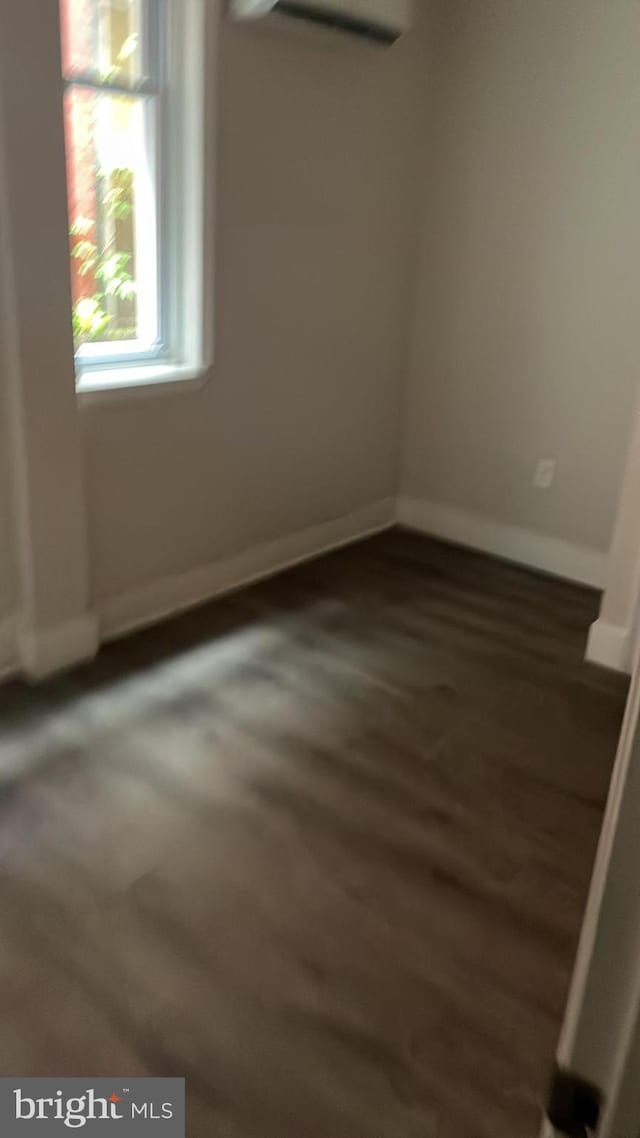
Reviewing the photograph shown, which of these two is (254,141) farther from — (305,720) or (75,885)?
(75,885)

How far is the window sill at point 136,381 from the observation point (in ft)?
8.68

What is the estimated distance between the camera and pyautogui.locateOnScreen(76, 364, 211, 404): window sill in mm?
2645

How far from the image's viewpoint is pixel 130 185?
8.88 feet

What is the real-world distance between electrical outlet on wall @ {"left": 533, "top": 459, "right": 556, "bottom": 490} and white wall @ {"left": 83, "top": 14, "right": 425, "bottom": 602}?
755mm

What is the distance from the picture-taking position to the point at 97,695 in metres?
2.58

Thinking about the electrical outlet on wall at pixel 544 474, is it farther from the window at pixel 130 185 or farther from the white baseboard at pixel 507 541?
the window at pixel 130 185

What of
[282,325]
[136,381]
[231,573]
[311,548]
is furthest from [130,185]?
[311,548]

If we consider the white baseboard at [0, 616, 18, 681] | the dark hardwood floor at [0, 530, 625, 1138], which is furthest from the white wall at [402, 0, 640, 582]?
the white baseboard at [0, 616, 18, 681]

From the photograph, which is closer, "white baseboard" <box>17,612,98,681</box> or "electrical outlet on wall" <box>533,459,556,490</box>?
"white baseboard" <box>17,612,98,681</box>

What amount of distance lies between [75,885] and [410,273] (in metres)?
2.95

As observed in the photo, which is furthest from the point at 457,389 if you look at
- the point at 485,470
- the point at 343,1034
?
the point at 343,1034

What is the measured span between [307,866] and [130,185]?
210 cm

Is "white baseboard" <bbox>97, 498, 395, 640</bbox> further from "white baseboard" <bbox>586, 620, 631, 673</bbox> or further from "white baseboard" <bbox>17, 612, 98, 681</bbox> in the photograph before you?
"white baseboard" <bbox>586, 620, 631, 673</bbox>

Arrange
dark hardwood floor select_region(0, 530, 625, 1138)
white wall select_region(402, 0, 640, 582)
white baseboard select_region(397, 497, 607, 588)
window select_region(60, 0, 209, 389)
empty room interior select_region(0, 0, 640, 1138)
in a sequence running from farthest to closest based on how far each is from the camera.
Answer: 1. white baseboard select_region(397, 497, 607, 588)
2. white wall select_region(402, 0, 640, 582)
3. window select_region(60, 0, 209, 389)
4. empty room interior select_region(0, 0, 640, 1138)
5. dark hardwood floor select_region(0, 530, 625, 1138)
